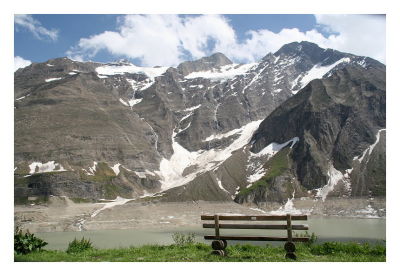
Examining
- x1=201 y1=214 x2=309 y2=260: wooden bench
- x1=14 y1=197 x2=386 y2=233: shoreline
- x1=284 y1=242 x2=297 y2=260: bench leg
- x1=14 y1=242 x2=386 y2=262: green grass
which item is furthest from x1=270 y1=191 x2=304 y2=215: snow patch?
x1=284 y1=242 x2=297 y2=260: bench leg

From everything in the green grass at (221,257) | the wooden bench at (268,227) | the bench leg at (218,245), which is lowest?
the green grass at (221,257)

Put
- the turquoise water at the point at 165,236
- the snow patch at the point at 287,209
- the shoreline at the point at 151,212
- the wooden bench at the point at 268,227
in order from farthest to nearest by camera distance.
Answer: the snow patch at the point at 287,209, the shoreline at the point at 151,212, the turquoise water at the point at 165,236, the wooden bench at the point at 268,227

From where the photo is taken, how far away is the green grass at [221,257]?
19469 mm

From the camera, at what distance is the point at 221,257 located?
19609 mm

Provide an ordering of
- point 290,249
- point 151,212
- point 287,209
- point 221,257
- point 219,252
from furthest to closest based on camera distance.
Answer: point 287,209
point 151,212
point 219,252
point 221,257
point 290,249

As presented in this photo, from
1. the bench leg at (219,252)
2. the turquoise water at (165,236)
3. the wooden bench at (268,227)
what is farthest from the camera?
the turquoise water at (165,236)

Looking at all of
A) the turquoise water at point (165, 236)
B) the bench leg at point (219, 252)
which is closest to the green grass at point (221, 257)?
the bench leg at point (219, 252)

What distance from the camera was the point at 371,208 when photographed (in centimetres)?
15975

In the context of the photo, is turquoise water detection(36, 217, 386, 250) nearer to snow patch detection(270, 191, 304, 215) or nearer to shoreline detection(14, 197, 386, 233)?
shoreline detection(14, 197, 386, 233)

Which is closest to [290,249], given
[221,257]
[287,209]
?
[221,257]

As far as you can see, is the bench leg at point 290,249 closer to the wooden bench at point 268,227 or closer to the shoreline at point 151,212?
the wooden bench at point 268,227

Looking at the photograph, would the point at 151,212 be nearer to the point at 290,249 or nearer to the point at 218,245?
the point at 218,245

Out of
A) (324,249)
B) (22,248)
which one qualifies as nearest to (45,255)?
(22,248)
